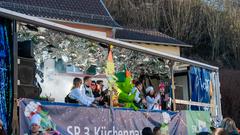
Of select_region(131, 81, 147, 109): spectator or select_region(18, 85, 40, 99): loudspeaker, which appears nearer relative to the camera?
select_region(18, 85, 40, 99): loudspeaker

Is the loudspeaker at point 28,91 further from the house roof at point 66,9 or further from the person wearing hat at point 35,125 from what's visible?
the house roof at point 66,9

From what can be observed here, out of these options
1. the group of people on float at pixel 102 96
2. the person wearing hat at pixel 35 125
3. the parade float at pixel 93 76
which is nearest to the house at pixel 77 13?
the parade float at pixel 93 76

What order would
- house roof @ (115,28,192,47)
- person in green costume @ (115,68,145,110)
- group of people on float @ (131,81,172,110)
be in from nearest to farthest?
person in green costume @ (115,68,145,110) < group of people on float @ (131,81,172,110) < house roof @ (115,28,192,47)

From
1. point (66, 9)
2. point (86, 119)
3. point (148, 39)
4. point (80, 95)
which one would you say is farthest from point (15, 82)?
point (148, 39)

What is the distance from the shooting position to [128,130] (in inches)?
413

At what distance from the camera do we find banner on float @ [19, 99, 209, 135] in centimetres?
792

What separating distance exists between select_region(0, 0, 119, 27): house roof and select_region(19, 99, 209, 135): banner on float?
10.7m

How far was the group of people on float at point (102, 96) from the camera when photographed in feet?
30.9

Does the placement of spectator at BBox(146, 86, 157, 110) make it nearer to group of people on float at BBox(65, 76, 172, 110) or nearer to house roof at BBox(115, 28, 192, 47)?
group of people on float at BBox(65, 76, 172, 110)

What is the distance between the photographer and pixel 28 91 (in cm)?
822

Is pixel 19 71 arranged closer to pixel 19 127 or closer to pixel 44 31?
pixel 19 127

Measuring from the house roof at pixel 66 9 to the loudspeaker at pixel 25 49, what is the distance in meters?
11.9

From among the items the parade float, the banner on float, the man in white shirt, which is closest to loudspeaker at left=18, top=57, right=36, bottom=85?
the parade float

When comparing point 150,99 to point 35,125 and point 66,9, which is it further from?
point 66,9
